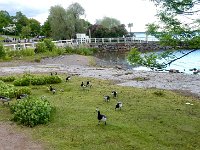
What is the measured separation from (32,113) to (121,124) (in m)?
3.70

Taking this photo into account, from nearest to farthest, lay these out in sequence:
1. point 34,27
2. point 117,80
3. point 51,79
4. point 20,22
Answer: point 51,79, point 117,80, point 34,27, point 20,22

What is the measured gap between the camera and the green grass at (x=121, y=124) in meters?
12.1

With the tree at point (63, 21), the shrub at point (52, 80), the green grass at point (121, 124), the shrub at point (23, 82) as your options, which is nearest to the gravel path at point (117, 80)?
the green grass at point (121, 124)

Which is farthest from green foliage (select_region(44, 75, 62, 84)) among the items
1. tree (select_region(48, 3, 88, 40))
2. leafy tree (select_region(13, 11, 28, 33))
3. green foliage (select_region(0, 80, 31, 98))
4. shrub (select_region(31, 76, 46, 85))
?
leafy tree (select_region(13, 11, 28, 33))

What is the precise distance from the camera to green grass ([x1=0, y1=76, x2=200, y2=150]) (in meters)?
12.1

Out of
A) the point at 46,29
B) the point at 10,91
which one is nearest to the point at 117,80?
the point at 10,91

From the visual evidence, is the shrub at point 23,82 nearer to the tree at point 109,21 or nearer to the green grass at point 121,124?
the green grass at point 121,124

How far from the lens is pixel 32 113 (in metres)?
14.3

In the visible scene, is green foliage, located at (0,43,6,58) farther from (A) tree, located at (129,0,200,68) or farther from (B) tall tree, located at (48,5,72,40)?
(B) tall tree, located at (48,5,72,40)

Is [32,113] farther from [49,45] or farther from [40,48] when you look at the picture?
[49,45]

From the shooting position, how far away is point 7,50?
48406 millimetres

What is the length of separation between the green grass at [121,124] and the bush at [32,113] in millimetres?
334

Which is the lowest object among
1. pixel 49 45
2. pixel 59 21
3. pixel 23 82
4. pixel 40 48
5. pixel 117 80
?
pixel 117 80

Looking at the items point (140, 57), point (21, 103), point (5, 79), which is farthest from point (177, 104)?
point (5, 79)
